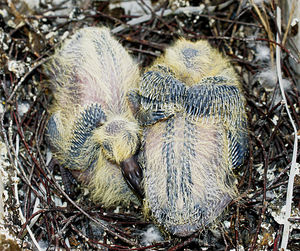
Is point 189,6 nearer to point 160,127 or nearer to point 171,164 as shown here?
point 160,127

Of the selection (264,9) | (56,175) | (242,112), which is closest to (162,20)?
(264,9)

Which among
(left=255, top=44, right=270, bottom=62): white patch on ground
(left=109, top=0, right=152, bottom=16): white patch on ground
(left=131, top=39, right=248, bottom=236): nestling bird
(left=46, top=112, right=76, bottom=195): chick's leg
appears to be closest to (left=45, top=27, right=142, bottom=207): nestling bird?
(left=46, top=112, right=76, bottom=195): chick's leg

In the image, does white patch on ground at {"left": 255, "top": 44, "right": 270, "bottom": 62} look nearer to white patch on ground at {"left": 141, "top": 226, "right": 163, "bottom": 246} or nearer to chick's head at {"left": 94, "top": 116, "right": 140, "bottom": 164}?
chick's head at {"left": 94, "top": 116, "right": 140, "bottom": 164}

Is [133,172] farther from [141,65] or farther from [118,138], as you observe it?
[141,65]

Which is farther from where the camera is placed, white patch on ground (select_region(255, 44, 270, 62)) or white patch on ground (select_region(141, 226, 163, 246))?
white patch on ground (select_region(255, 44, 270, 62))

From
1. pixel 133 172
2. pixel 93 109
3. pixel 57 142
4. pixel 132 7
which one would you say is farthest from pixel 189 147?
pixel 132 7

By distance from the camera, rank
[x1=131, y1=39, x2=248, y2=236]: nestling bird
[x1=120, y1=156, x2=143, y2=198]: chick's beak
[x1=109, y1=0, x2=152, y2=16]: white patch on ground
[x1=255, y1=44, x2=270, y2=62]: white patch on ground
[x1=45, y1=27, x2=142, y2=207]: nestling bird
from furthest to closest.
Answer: [x1=109, y1=0, x2=152, y2=16]: white patch on ground
[x1=255, y1=44, x2=270, y2=62]: white patch on ground
[x1=45, y1=27, x2=142, y2=207]: nestling bird
[x1=120, y1=156, x2=143, y2=198]: chick's beak
[x1=131, y1=39, x2=248, y2=236]: nestling bird

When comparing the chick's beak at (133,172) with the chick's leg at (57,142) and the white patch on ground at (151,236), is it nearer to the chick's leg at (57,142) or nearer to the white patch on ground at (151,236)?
the white patch on ground at (151,236)

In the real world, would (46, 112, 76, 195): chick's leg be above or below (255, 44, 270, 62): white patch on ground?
below
